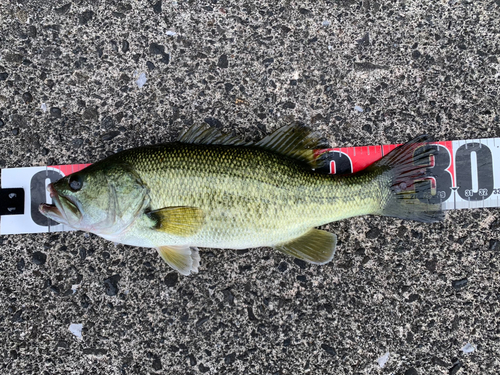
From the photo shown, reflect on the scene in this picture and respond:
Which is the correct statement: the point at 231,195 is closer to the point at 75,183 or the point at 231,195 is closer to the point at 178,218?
the point at 178,218

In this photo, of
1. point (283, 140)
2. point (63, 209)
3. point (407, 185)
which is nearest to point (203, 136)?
point (283, 140)

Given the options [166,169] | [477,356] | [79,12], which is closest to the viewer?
[166,169]

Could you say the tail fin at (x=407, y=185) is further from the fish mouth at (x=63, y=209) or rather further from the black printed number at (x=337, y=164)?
the fish mouth at (x=63, y=209)

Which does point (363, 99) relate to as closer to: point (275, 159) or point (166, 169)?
point (275, 159)

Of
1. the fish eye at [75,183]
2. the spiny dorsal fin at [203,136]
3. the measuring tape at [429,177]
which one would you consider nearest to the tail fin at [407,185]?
the measuring tape at [429,177]

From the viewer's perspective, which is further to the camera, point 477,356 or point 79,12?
point 79,12

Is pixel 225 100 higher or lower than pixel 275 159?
higher

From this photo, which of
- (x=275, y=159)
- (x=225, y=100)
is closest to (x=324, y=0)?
(x=225, y=100)

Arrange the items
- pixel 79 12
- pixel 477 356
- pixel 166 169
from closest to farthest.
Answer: pixel 166 169, pixel 477 356, pixel 79 12

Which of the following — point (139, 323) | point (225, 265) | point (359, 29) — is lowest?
point (139, 323)
